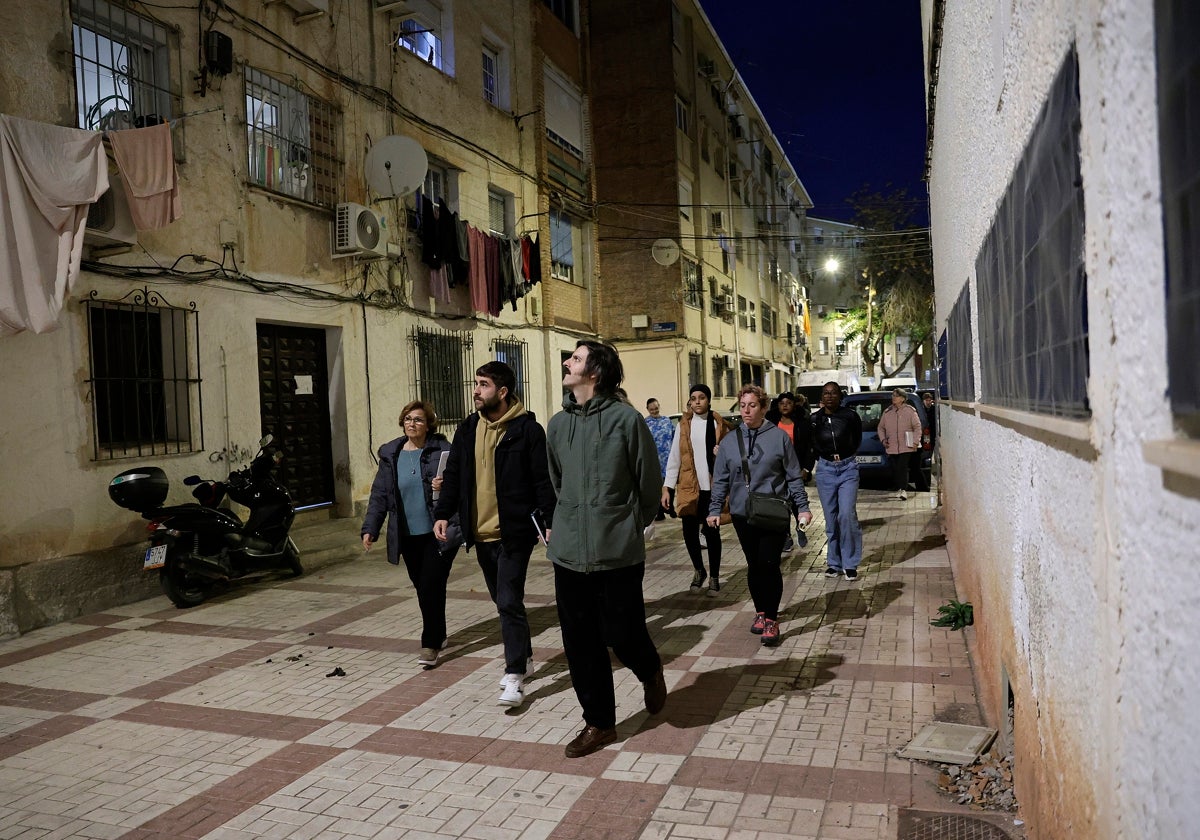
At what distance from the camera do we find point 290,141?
1138 cm

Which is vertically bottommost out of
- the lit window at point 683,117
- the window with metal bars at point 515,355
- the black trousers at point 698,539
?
the black trousers at point 698,539

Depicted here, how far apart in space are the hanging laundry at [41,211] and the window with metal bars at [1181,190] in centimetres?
811

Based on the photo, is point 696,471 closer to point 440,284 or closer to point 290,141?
point 290,141

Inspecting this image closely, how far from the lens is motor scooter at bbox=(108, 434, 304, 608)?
7992mm

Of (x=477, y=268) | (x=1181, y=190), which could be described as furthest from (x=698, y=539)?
(x=477, y=268)

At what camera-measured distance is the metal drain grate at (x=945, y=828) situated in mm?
3316

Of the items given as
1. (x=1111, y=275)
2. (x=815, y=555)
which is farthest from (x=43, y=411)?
(x=1111, y=275)

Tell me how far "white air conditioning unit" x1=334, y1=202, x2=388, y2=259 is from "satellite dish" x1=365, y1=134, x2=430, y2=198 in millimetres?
520

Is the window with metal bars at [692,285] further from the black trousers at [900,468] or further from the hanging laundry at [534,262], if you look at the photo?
the black trousers at [900,468]

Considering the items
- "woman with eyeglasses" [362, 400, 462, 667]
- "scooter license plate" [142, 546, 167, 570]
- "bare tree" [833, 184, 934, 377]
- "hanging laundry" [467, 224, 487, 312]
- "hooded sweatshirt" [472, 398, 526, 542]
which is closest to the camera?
"hooded sweatshirt" [472, 398, 526, 542]

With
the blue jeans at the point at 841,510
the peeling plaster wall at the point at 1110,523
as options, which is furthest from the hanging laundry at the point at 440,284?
the peeling plaster wall at the point at 1110,523

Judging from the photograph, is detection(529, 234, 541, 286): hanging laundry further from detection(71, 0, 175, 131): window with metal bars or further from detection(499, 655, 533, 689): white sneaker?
detection(499, 655, 533, 689): white sneaker

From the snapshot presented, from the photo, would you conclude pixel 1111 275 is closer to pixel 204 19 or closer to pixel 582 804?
pixel 582 804

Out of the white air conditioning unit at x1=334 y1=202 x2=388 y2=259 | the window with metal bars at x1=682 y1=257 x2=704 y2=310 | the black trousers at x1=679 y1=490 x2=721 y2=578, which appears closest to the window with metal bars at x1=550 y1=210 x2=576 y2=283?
the window with metal bars at x1=682 y1=257 x2=704 y2=310
